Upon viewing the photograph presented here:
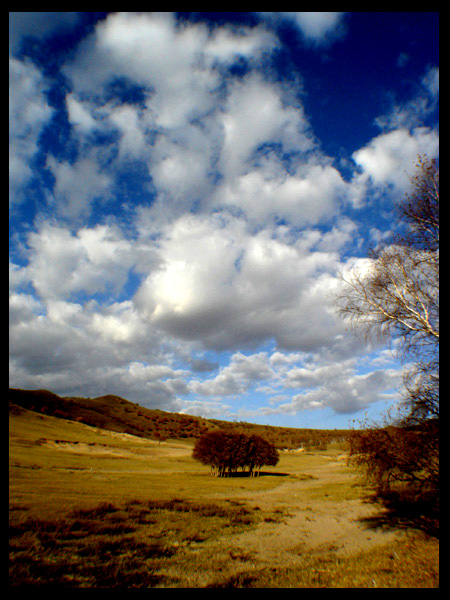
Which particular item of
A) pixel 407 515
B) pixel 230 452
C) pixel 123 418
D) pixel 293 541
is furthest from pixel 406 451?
pixel 123 418

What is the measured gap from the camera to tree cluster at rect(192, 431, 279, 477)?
5050 cm

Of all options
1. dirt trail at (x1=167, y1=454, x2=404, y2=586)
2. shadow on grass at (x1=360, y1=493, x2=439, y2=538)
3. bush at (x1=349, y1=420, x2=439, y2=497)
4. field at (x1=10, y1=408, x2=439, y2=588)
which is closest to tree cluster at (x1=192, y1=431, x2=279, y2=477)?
field at (x1=10, y1=408, x2=439, y2=588)

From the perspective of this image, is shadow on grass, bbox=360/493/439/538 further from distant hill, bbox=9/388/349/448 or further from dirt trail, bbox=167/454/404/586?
distant hill, bbox=9/388/349/448

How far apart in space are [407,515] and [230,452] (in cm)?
3626

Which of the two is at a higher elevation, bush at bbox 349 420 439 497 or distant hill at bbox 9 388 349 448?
bush at bbox 349 420 439 497

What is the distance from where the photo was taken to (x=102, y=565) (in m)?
9.61

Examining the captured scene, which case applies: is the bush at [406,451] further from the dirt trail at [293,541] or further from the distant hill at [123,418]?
the distant hill at [123,418]

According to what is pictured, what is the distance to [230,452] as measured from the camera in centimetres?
5034

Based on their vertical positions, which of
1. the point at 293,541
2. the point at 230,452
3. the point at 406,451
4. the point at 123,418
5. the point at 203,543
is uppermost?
the point at 406,451

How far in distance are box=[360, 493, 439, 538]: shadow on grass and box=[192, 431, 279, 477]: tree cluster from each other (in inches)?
1275

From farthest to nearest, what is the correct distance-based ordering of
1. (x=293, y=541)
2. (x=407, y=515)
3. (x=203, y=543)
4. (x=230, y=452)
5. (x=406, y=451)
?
1. (x=230, y=452)
2. (x=407, y=515)
3. (x=293, y=541)
4. (x=203, y=543)
5. (x=406, y=451)

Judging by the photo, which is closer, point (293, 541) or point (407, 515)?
point (293, 541)

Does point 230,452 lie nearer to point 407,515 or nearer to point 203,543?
point 407,515
